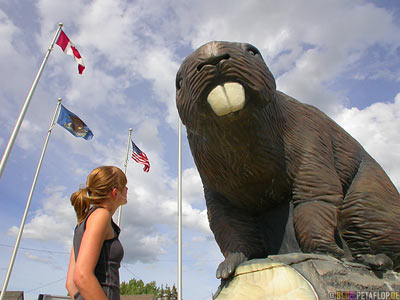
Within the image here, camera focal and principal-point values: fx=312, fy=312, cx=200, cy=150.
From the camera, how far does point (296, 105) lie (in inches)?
86.4

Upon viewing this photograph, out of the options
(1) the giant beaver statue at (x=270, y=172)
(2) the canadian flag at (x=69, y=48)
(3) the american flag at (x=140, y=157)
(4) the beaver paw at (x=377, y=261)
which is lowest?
(4) the beaver paw at (x=377, y=261)

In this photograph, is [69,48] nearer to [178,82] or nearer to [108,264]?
[178,82]

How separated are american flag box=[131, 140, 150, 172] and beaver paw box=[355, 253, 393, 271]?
1011 cm

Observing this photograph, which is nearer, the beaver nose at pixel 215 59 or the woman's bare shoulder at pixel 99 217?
the woman's bare shoulder at pixel 99 217

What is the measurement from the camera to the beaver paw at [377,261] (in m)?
1.73

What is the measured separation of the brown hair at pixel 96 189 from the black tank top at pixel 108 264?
61mm

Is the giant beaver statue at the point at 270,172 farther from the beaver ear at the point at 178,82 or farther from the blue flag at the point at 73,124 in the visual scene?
the blue flag at the point at 73,124

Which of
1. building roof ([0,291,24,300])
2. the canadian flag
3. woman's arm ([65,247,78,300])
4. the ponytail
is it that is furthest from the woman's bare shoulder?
building roof ([0,291,24,300])

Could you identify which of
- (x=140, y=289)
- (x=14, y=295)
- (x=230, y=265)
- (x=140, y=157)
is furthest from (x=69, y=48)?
(x=140, y=289)

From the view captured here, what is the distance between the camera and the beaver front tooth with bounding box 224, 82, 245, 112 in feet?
4.99

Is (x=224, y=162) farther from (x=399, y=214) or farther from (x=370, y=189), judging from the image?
(x=399, y=214)

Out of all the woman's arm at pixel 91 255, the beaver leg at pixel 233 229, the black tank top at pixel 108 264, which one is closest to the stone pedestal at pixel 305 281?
the beaver leg at pixel 233 229

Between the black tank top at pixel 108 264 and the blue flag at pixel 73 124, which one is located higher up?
the blue flag at pixel 73 124

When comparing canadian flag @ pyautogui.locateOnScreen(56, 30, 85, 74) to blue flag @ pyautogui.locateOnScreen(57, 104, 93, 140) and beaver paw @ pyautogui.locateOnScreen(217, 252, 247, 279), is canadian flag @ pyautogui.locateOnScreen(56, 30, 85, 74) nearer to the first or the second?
blue flag @ pyautogui.locateOnScreen(57, 104, 93, 140)
